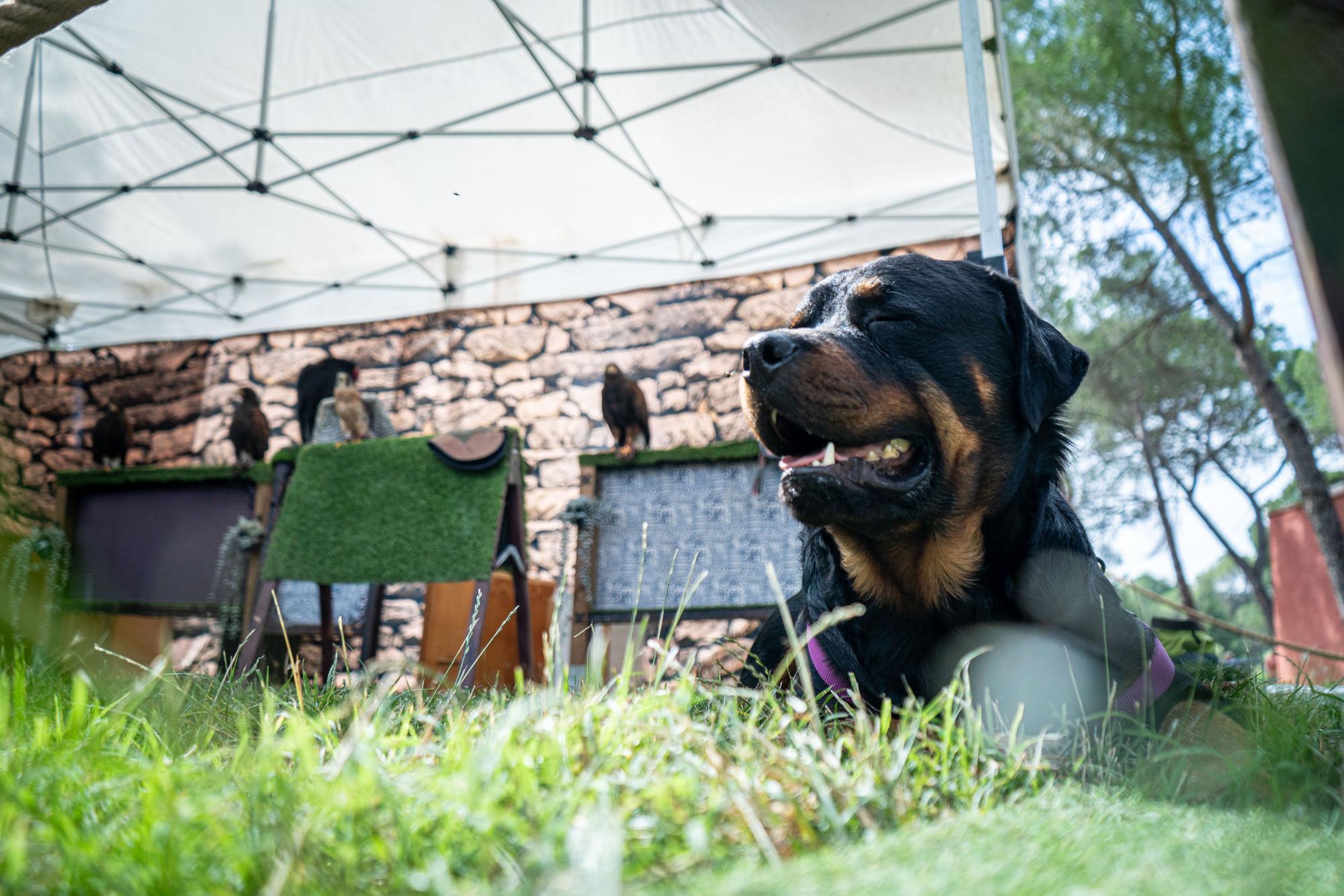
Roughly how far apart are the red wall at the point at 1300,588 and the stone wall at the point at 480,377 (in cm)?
528

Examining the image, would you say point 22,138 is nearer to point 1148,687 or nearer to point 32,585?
point 32,585

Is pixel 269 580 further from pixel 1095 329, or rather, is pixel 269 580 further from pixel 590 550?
pixel 1095 329

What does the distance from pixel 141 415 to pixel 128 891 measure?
9098 millimetres

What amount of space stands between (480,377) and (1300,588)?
8.90 m

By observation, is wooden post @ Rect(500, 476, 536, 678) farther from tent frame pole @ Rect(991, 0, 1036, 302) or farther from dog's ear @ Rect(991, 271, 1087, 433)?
tent frame pole @ Rect(991, 0, 1036, 302)

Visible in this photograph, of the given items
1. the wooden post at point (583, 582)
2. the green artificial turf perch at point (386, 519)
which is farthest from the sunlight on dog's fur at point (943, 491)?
the wooden post at point (583, 582)

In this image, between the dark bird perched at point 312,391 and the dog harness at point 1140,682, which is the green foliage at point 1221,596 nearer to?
the dark bird perched at point 312,391

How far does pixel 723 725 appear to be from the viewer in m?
1.20

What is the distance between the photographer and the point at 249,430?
534 cm

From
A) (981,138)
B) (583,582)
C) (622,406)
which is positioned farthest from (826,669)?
(622,406)

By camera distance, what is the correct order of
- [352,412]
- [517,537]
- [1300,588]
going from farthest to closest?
[1300,588] < [352,412] < [517,537]

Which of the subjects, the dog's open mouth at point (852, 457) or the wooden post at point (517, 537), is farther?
the wooden post at point (517, 537)

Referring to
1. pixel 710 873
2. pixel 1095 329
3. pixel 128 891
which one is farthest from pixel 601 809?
pixel 1095 329

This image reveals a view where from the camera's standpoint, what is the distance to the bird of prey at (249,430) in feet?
17.5
